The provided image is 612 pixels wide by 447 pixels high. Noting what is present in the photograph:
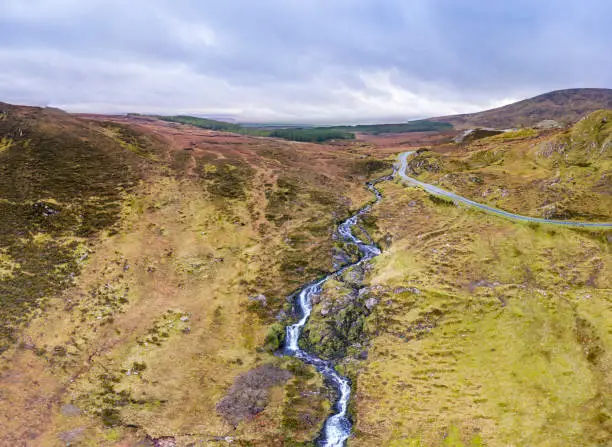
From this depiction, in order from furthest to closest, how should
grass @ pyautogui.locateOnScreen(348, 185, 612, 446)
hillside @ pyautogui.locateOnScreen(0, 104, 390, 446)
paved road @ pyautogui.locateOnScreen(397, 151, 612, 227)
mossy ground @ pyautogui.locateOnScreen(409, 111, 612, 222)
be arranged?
mossy ground @ pyautogui.locateOnScreen(409, 111, 612, 222)
paved road @ pyautogui.locateOnScreen(397, 151, 612, 227)
hillside @ pyautogui.locateOnScreen(0, 104, 390, 446)
grass @ pyautogui.locateOnScreen(348, 185, 612, 446)

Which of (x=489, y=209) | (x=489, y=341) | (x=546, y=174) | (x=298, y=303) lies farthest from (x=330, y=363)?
(x=546, y=174)

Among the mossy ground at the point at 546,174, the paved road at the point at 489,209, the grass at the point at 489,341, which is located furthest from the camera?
the mossy ground at the point at 546,174

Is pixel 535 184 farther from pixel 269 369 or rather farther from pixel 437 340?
pixel 269 369

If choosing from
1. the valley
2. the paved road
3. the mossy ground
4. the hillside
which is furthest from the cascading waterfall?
the mossy ground

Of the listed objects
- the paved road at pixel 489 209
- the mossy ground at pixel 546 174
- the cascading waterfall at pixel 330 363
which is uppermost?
the mossy ground at pixel 546 174

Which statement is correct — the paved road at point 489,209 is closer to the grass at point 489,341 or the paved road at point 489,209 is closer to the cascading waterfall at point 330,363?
the grass at point 489,341

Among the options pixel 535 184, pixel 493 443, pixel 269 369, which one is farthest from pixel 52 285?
pixel 535 184

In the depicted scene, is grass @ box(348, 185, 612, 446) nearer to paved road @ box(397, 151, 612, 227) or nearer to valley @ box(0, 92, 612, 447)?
valley @ box(0, 92, 612, 447)

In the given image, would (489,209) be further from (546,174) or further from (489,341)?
(489,341)

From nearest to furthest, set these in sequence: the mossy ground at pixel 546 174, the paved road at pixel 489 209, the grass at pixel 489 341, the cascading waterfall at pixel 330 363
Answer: the grass at pixel 489 341, the cascading waterfall at pixel 330 363, the paved road at pixel 489 209, the mossy ground at pixel 546 174

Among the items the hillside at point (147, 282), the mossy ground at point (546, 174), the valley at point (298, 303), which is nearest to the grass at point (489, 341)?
the valley at point (298, 303)
